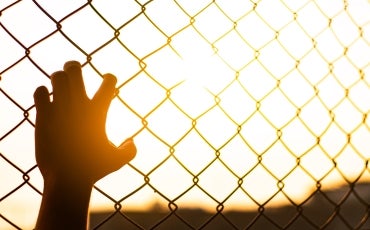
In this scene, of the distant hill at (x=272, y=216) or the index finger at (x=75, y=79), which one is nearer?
the index finger at (x=75, y=79)

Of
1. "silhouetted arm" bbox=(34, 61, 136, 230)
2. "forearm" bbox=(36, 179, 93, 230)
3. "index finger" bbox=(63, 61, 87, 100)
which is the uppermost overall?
"index finger" bbox=(63, 61, 87, 100)

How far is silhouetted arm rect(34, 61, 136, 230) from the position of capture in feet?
3.66

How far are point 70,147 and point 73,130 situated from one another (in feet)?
0.14

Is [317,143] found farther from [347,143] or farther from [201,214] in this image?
[201,214]

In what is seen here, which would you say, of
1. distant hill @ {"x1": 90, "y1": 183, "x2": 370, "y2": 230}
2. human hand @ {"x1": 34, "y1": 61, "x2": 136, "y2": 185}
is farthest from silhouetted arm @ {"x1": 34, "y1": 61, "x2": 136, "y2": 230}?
distant hill @ {"x1": 90, "y1": 183, "x2": 370, "y2": 230}

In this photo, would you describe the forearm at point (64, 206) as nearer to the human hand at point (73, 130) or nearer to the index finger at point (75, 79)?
the human hand at point (73, 130)

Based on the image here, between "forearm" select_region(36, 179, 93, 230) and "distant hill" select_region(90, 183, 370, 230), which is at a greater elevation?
"distant hill" select_region(90, 183, 370, 230)

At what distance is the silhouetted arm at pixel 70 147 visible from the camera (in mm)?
1115

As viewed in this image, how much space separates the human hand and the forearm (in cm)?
2

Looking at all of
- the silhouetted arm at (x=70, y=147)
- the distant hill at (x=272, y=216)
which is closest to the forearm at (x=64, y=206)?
the silhouetted arm at (x=70, y=147)

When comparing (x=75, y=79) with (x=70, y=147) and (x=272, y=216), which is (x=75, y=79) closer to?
(x=70, y=147)

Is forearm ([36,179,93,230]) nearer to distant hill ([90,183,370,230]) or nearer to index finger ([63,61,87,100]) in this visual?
index finger ([63,61,87,100])

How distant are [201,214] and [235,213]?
6.05ft

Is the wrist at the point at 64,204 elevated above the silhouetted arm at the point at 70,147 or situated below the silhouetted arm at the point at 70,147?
below
